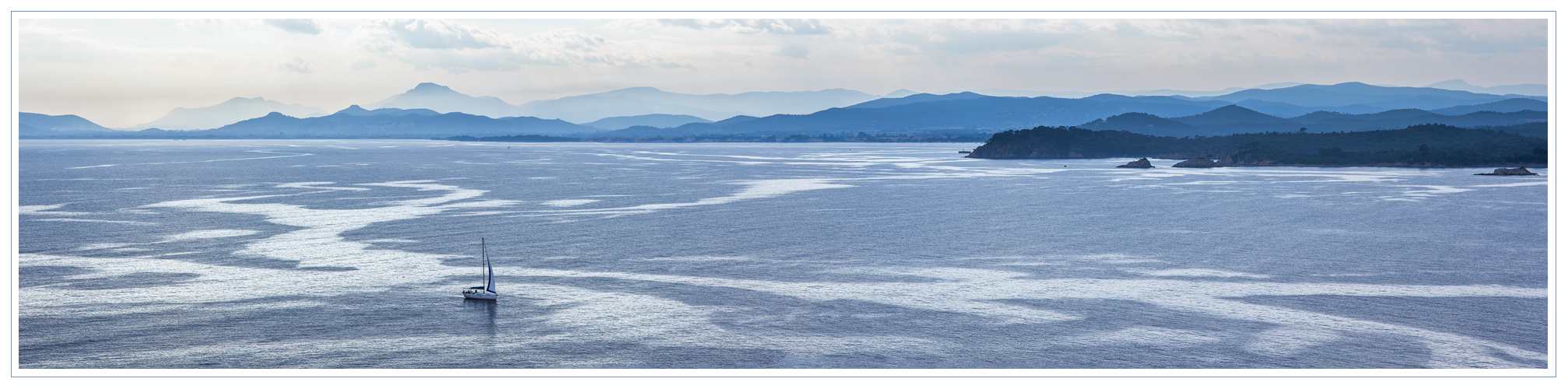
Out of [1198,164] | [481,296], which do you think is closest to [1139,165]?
[1198,164]

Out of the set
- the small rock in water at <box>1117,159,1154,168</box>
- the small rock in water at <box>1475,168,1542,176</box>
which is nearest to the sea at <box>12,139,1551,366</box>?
the small rock in water at <box>1475,168,1542,176</box>

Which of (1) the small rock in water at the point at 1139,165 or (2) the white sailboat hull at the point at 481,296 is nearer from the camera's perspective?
(2) the white sailboat hull at the point at 481,296

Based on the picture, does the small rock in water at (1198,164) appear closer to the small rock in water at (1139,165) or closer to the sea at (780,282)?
the small rock in water at (1139,165)

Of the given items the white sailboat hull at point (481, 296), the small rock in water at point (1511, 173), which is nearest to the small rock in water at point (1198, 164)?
the small rock in water at point (1511, 173)

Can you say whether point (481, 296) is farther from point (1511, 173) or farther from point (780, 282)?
point (1511, 173)

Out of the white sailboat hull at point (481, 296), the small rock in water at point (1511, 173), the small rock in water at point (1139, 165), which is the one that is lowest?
the white sailboat hull at point (481, 296)

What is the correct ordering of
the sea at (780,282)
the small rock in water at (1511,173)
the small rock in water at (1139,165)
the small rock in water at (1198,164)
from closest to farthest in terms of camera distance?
the sea at (780,282), the small rock in water at (1511,173), the small rock in water at (1139,165), the small rock in water at (1198,164)

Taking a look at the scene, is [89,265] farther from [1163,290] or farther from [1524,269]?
[1524,269]
